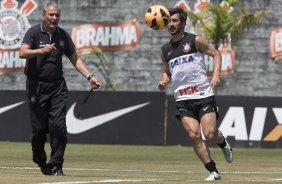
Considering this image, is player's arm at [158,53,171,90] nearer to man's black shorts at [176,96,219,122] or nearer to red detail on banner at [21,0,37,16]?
man's black shorts at [176,96,219,122]

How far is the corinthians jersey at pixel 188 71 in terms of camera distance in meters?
14.5

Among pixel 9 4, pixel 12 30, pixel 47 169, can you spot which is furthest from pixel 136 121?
pixel 47 169

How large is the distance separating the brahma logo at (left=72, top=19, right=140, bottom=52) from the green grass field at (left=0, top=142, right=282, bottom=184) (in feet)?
45.4

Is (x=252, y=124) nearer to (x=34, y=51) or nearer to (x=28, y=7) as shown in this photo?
(x=28, y=7)

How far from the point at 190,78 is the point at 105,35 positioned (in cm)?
2858

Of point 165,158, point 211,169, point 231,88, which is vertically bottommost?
point 231,88

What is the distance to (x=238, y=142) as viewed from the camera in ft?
97.6

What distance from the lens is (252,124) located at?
29.8 meters

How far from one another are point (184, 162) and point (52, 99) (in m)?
7.04

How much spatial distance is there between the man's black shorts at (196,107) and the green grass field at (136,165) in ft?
2.85

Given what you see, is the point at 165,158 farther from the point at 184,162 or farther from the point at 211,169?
the point at 211,169

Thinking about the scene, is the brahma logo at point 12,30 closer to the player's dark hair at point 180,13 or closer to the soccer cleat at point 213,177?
the player's dark hair at point 180,13

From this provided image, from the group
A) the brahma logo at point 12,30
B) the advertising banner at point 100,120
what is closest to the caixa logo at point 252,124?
the advertising banner at point 100,120

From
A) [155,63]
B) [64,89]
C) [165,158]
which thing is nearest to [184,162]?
[165,158]
